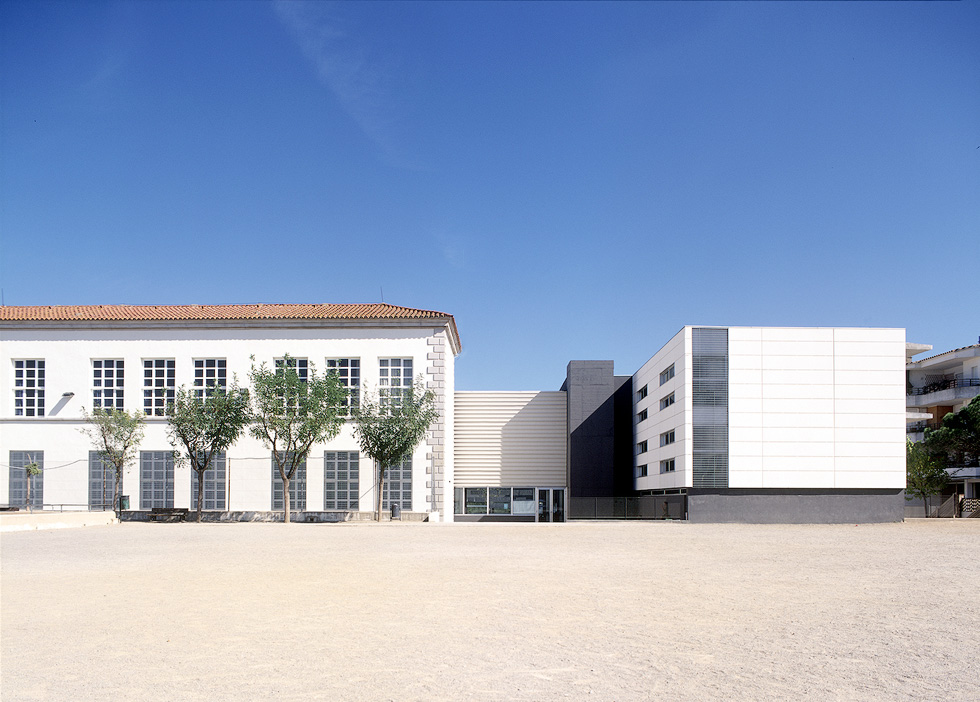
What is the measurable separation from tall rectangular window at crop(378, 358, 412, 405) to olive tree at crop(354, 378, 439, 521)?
1.70m

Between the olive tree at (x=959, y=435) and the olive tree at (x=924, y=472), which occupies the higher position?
the olive tree at (x=959, y=435)

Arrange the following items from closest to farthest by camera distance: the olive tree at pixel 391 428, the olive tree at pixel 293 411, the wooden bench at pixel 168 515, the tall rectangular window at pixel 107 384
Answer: the olive tree at pixel 293 411 → the olive tree at pixel 391 428 → the wooden bench at pixel 168 515 → the tall rectangular window at pixel 107 384

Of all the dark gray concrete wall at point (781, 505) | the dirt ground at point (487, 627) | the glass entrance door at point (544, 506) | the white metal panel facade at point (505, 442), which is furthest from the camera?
the white metal panel facade at point (505, 442)

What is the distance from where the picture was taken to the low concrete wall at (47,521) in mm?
30859

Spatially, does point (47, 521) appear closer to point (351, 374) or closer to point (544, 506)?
point (351, 374)

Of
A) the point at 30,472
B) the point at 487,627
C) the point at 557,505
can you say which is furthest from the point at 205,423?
the point at 487,627

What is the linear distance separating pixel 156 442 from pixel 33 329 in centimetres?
921

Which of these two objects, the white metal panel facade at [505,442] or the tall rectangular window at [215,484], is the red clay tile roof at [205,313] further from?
the white metal panel facade at [505,442]

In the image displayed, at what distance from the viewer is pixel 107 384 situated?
Result: 148 feet

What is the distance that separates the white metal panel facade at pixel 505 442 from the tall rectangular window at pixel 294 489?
14942 millimetres

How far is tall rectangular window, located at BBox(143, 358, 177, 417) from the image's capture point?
44688mm

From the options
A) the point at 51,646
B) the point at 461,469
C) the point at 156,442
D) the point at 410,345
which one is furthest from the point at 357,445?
the point at 51,646

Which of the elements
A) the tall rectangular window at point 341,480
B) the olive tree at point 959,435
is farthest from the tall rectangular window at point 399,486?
the olive tree at point 959,435

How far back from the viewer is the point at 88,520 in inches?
1420
